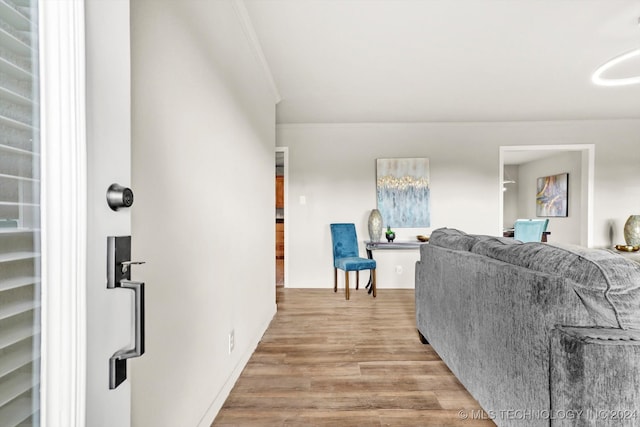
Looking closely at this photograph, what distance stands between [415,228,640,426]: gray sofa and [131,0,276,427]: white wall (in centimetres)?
137

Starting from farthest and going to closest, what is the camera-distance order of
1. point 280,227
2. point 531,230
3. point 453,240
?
point 280,227 → point 531,230 → point 453,240

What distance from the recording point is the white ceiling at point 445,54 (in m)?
2.27

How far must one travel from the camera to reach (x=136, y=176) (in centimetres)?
Answer: 102

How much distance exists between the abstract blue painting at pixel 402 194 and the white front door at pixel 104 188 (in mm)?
4503

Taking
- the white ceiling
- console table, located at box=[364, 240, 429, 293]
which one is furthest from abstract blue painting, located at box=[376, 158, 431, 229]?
the white ceiling

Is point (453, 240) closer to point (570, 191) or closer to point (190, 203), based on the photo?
point (190, 203)

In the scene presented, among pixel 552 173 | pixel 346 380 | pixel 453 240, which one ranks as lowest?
pixel 346 380

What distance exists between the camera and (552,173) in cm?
702

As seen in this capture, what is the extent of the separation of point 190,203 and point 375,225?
353cm

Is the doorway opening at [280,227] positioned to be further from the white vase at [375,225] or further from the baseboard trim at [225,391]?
the baseboard trim at [225,391]

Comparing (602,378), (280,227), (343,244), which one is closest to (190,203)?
(602,378)

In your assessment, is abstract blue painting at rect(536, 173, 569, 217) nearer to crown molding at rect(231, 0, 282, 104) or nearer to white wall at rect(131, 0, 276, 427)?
crown molding at rect(231, 0, 282, 104)

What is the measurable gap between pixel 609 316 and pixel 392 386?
1.27m

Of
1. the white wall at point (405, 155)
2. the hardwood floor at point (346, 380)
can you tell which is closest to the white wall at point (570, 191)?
the white wall at point (405, 155)
